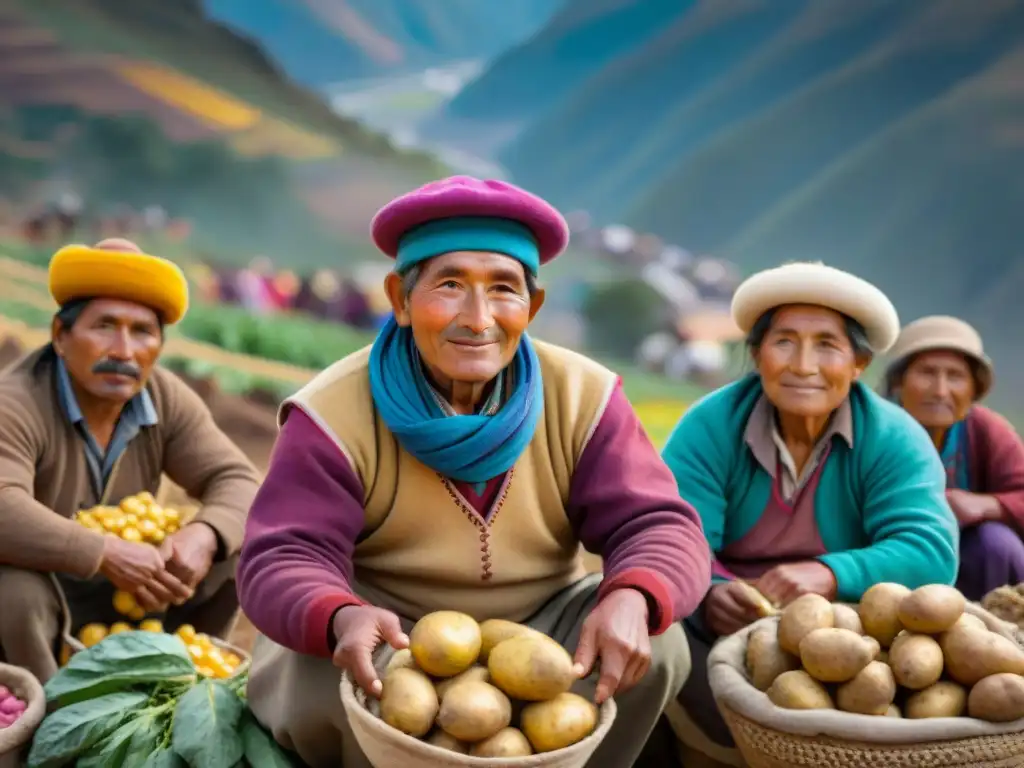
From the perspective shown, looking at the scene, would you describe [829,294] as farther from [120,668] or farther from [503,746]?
[120,668]

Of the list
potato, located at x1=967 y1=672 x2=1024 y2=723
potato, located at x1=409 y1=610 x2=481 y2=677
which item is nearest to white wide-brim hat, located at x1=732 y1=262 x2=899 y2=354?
potato, located at x1=967 y1=672 x2=1024 y2=723

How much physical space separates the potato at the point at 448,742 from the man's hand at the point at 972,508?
2042mm

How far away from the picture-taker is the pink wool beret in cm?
257

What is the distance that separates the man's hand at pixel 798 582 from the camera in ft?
9.83

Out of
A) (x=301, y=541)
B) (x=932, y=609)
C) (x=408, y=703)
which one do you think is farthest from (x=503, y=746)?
(x=932, y=609)

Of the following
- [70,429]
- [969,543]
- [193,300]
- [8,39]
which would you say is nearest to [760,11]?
[193,300]

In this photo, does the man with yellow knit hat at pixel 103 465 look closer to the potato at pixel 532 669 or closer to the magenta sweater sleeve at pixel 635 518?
the magenta sweater sleeve at pixel 635 518

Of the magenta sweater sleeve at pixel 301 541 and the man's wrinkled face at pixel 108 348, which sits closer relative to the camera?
the magenta sweater sleeve at pixel 301 541

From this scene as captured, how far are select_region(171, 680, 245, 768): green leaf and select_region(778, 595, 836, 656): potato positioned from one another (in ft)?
4.19

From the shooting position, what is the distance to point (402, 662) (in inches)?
90.2

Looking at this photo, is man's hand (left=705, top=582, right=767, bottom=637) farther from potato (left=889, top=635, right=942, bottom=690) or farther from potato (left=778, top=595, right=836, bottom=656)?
potato (left=889, top=635, right=942, bottom=690)

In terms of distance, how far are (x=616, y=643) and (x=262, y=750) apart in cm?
91

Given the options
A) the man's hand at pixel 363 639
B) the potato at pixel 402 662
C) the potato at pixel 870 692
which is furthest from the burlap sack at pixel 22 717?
the potato at pixel 870 692

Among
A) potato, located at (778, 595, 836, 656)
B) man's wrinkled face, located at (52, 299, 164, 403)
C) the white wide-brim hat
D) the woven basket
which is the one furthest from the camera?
man's wrinkled face, located at (52, 299, 164, 403)
